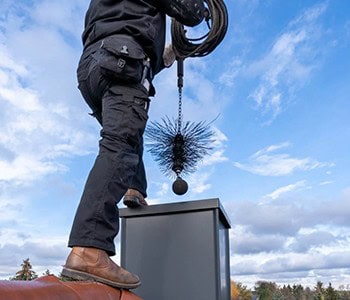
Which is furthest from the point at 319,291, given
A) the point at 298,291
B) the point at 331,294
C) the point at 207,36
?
the point at 207,36

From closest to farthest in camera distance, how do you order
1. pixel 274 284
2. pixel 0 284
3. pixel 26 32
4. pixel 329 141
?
1. pixel 0 284
2. pixel 26 32
3. pixel 274 284
4. pixel 329 141

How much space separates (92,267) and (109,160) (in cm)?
→ 28

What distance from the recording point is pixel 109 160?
115 cm

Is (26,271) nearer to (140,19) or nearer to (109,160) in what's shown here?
(109,160)

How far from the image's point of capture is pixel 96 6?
138 cm

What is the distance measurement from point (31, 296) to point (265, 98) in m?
2.59

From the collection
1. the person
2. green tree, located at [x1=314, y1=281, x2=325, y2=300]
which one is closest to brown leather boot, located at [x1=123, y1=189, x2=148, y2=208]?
the person

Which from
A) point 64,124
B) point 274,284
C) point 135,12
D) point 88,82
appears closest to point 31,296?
point 88,82

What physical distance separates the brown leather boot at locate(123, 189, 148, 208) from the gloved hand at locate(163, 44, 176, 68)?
0.55m

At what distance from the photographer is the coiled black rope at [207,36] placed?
1812mm

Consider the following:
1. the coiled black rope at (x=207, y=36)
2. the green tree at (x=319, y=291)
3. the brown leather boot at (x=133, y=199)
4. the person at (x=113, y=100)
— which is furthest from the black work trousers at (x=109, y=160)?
the green tree at (x=319, y=291)

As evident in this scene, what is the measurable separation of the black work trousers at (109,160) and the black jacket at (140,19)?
97 mm

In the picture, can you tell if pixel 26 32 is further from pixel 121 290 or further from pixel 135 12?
pixel 121 290

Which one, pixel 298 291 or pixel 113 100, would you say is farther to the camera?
pixel 298 291
